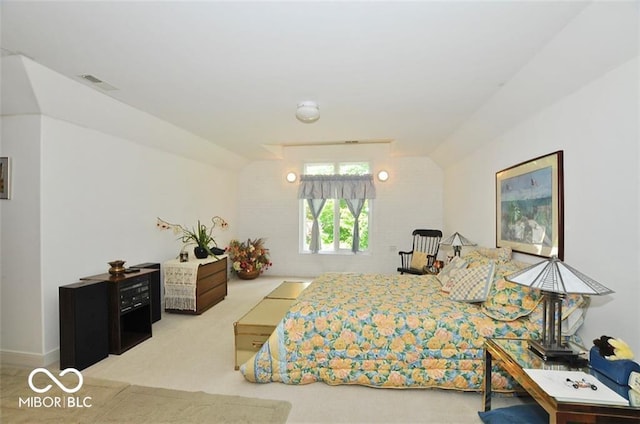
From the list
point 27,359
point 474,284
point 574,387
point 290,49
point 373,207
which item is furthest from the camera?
point 373,207

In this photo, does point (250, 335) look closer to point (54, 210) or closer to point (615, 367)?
point (54, 210)

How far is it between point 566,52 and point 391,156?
3977 mm

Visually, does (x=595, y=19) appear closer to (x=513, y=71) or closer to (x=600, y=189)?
(x=513, y=71)

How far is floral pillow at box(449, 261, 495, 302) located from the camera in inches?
98.7

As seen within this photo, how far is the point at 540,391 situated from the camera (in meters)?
1.50

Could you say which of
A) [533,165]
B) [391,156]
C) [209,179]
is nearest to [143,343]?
[209,179]

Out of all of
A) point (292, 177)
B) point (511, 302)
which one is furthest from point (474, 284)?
point (292, 177)

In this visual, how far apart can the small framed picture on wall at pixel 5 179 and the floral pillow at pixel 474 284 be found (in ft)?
13.3

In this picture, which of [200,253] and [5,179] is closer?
[5,179]

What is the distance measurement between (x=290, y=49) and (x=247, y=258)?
15.3ft

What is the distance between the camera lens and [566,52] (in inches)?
77.2

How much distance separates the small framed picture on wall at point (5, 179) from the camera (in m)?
2.72

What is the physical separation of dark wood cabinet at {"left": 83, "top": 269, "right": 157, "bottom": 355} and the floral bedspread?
145 cm

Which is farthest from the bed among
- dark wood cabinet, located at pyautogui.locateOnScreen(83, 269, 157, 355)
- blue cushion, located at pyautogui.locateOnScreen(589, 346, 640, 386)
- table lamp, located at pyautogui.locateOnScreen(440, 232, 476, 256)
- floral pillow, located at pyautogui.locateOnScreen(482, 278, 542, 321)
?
table lamp, located at pyautogui.locateOnScreen(440, 232, 476, 256)
